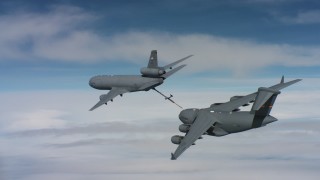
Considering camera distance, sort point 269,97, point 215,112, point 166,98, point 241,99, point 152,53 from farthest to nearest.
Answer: point 152,53, point 166,98, point 241,99, point 215,112, point 269,97

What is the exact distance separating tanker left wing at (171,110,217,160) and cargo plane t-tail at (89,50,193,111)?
9909mm

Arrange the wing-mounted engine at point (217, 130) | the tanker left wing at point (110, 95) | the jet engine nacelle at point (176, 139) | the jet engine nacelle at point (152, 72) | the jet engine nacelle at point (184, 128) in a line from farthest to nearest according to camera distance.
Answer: the tanker left wing at point (110, 95) < the jet engine nacelle at point (152, 72) < the jet engine nacelle at point (184, 128) < the wing-mounted engine at point (217, 130) < the jet engine nacelle at point (176, 139)

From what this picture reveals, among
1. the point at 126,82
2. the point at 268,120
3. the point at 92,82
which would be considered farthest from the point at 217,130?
the point at 92,82

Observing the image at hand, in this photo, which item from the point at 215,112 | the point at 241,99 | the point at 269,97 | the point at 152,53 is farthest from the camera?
the point at 152,53

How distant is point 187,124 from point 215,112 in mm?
4285

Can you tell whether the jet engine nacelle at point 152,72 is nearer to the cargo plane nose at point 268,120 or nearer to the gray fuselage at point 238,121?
the gray fuselage at point 238,121

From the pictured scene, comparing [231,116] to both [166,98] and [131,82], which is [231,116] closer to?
[166,98]

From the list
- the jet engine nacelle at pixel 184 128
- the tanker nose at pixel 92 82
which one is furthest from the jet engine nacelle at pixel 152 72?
the jet engine nacelle at pixel 184 128

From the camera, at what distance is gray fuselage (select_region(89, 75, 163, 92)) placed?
3017 inches

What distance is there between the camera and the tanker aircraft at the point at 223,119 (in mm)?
59750

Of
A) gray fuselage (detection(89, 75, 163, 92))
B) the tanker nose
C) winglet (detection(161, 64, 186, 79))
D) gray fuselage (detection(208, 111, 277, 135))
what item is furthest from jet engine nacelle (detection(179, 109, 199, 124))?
the tanker nose

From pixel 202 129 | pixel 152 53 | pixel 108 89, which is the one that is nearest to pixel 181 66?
pixel 152 53

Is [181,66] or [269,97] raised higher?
[181,66]

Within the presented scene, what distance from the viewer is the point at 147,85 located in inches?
3017
